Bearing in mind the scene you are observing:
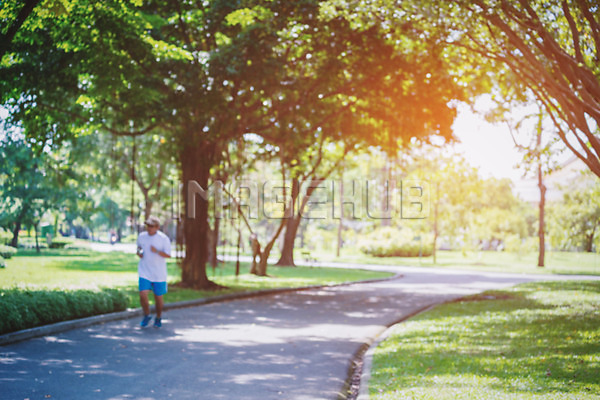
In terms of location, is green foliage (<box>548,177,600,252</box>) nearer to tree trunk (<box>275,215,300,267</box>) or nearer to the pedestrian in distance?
tree trunk (<box>275,215,300,267</box>)

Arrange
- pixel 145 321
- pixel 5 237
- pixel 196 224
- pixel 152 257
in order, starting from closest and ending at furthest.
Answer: pixel 152 257 < pixel 145 321 < pixel 196 224 < pixel 5 237

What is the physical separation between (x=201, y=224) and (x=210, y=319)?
6.47 meters

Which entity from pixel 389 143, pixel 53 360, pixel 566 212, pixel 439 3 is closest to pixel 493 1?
pixel 439 3

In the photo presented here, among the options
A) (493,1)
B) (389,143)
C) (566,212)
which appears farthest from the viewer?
(566,212)

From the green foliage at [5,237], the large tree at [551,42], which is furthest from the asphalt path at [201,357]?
the green foliage at [5,237]

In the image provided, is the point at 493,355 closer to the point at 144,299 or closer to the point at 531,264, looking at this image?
the point at 144,299

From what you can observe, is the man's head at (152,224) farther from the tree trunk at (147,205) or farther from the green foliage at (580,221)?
the tree trunk at (147,205)

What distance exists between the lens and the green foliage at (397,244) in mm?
54094

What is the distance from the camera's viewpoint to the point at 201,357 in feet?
27.3

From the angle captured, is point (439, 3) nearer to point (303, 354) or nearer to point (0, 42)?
point (303, 354)

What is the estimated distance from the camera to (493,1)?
425 inches

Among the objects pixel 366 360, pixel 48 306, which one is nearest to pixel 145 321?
pixel 48 306

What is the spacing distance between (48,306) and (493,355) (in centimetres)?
729

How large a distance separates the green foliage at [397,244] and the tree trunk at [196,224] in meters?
36.8
